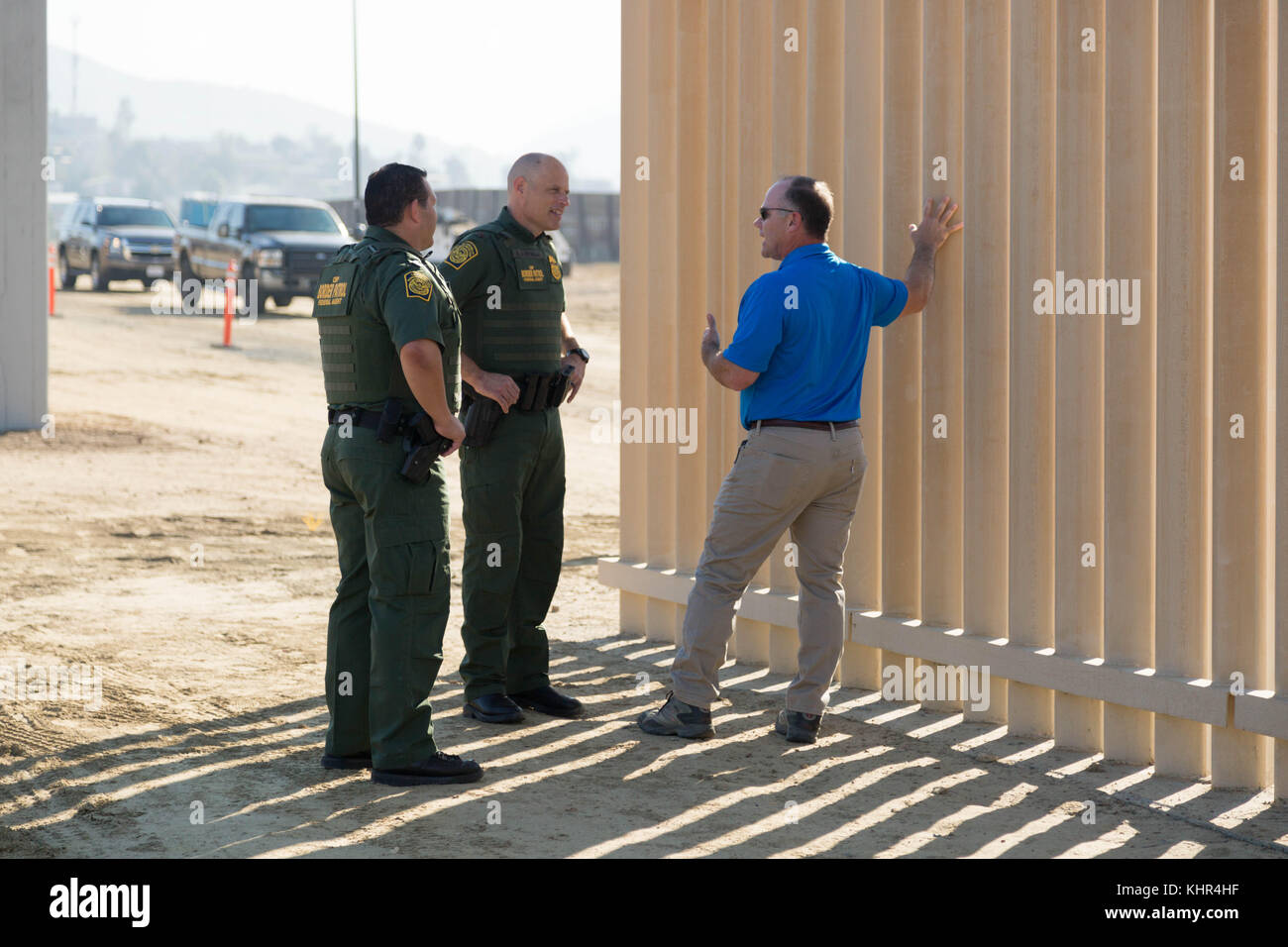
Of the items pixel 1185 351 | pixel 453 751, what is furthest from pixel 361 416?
pixel 1185 351

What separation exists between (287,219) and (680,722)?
22225mm

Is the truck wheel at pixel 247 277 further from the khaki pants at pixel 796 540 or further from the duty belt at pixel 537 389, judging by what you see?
the khaki pants at pixel 796 540

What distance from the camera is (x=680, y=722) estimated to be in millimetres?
5922

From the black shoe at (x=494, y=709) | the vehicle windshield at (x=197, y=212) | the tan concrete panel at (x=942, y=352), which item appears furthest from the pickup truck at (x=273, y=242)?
the tan concrete panel at (x=942, y=352)

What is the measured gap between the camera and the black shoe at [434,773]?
5.21 m

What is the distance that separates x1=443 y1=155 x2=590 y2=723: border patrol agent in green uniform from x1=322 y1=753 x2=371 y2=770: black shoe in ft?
2.49

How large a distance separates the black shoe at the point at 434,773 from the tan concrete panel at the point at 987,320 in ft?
7.04

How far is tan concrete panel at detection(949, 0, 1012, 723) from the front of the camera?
593 cm

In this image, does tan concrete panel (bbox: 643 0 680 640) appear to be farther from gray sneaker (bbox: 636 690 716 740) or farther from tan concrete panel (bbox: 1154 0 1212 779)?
tan concrete panel (bbox: 1154 0 1212 779)
